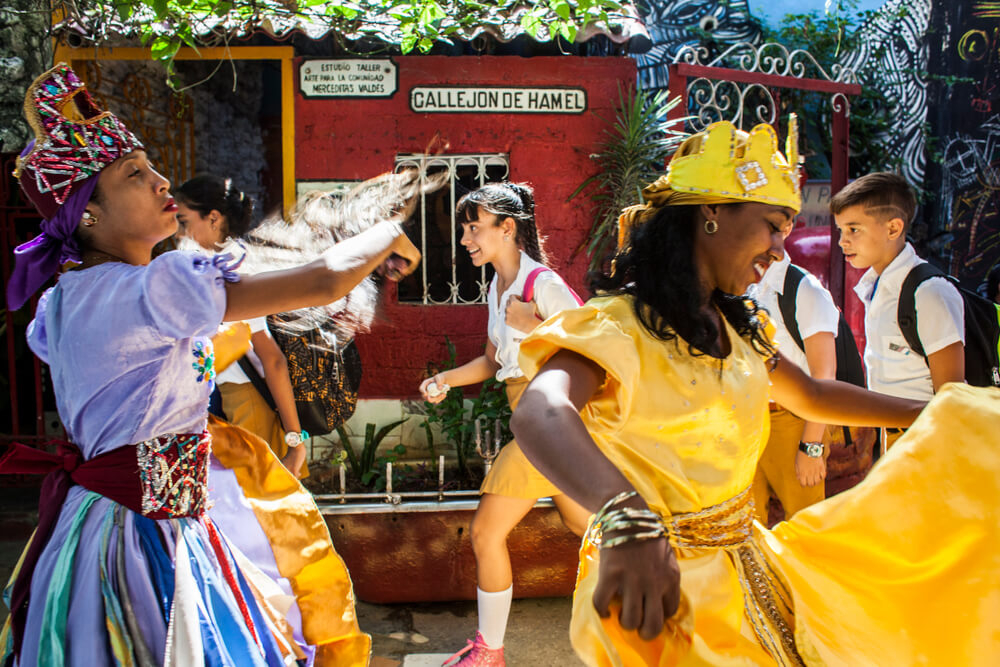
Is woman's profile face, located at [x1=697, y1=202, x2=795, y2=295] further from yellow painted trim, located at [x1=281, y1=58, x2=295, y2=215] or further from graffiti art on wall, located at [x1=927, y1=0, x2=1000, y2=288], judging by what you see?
graffiti art on wall, located at [x1=927, y1=0, x2=1000, y2=288]

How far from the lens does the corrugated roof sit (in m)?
5.14

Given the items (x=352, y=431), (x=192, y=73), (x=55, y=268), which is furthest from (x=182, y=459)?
(x=192, y=73)

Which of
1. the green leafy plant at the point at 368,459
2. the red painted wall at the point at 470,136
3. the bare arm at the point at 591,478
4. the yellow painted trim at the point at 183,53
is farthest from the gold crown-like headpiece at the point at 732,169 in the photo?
the yellow painted trim at the point at 183,53

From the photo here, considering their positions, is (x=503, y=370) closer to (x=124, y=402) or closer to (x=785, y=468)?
(x=785, y=468)

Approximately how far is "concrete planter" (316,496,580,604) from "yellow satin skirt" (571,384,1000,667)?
8.36 ft

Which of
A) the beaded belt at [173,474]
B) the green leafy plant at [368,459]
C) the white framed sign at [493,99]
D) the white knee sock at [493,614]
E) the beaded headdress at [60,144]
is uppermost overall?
the white framed sign at [493,99]

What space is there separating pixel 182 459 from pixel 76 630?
1.48 feet

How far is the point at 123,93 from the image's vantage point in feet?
20.0

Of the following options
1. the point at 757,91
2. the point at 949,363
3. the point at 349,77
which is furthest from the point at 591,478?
the point at 757,91

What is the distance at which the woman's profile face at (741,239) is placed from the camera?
6.30 feet

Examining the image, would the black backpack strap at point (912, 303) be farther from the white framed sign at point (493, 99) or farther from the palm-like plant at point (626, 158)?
the white framed sign at point (493, 99)

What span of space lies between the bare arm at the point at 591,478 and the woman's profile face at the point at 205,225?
2.33 metres

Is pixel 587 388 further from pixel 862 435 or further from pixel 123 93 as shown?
pixel 123 93

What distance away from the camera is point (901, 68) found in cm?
818
